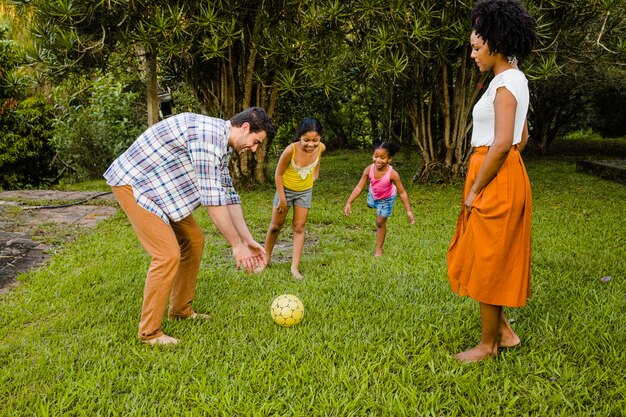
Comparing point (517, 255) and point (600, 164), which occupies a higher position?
point (517, 255)

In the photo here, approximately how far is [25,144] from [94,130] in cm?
141

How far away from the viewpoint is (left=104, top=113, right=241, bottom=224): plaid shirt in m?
2.93

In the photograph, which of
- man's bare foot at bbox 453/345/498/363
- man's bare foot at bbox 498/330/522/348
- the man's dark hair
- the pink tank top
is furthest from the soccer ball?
the pink tank top

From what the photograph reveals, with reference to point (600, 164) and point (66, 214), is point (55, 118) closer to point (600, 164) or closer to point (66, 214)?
point (66, 214)

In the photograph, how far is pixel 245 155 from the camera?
33.1ft

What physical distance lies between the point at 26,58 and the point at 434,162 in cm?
737

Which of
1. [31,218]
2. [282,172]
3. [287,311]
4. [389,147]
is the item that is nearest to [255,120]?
[287,311]

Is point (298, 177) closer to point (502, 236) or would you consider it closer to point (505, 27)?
point (502, 236)

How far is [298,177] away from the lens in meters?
4.76

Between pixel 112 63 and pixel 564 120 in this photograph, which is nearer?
pixel 112 63

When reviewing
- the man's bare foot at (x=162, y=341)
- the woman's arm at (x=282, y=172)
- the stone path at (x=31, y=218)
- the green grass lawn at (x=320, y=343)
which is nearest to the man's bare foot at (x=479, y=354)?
the green grass lawn at (x=320, y=343)

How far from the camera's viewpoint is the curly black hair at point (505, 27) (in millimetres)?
2547

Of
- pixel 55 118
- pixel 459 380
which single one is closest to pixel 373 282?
pixel 459 380

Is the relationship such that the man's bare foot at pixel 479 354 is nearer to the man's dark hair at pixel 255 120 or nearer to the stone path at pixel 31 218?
the man's dark hair at pixel 255 120
